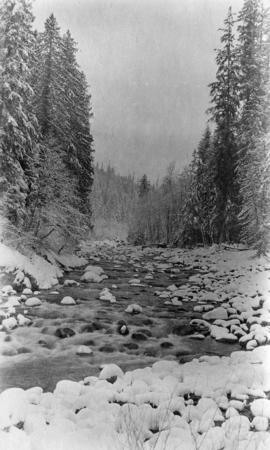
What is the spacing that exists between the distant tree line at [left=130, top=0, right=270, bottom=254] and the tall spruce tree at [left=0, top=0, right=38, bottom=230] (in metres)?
7.67

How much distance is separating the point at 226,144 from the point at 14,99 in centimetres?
1314

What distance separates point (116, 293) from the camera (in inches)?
557

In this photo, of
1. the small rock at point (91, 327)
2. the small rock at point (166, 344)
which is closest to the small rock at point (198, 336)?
the small rock at point (166, 344)

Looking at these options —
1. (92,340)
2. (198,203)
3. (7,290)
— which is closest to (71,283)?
(7,290)

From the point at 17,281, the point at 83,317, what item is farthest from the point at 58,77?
the point at 83,317

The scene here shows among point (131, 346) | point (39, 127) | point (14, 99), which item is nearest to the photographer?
point (131, 346)

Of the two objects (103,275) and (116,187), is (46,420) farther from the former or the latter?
(116,187)

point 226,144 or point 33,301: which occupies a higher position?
point 226,144

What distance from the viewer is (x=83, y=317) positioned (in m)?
10.5

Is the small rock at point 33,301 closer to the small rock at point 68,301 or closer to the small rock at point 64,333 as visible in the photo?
the small rock at point 68,301

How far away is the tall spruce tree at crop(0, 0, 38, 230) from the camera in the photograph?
45.5 ft

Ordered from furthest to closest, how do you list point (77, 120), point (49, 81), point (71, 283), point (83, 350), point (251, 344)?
point (77, 120), point (49, 81), point (71, 283), point (251, 344), point (83, 350)

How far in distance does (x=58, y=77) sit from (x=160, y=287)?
456 inches

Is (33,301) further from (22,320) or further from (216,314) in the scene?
(216,314)
